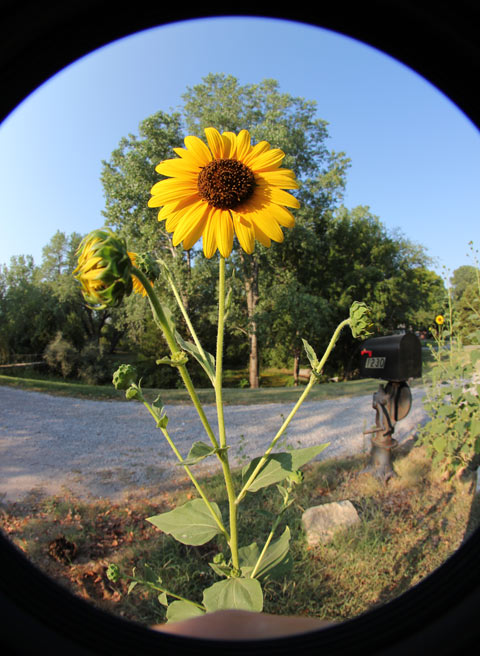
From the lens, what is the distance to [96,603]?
1741 mm

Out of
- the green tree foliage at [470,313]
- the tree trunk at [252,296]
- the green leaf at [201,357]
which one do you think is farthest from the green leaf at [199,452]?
the tree trunk at [252,296]

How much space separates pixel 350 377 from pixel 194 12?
676 inches

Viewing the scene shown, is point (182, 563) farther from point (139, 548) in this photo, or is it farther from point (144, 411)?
point (144, 411)

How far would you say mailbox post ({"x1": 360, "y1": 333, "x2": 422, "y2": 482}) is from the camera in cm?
288

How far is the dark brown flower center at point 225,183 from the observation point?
812mm

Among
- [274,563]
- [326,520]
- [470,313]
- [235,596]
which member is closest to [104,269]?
[235,596]

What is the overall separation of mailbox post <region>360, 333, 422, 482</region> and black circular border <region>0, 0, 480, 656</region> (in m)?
2.58

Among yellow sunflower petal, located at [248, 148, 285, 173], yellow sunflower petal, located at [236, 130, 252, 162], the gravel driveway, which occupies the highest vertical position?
yellow sunflower petal, located at [236, 130, 252, 162]

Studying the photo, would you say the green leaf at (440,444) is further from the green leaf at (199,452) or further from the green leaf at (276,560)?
the green leaf at (199,452)

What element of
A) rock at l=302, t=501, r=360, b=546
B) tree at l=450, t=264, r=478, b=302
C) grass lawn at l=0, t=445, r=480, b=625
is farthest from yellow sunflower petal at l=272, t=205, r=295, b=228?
tree at l=450, t=264, r=478, b=302

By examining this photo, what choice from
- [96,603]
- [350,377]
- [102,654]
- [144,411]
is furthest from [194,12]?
[350,377]

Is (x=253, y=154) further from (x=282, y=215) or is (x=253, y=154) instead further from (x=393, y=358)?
(x=393, y=358)

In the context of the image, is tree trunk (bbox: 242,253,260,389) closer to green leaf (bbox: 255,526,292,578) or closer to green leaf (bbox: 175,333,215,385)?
green leaf (bbox: 255,526,292,578)

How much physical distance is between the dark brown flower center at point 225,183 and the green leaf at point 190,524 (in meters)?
0.75
